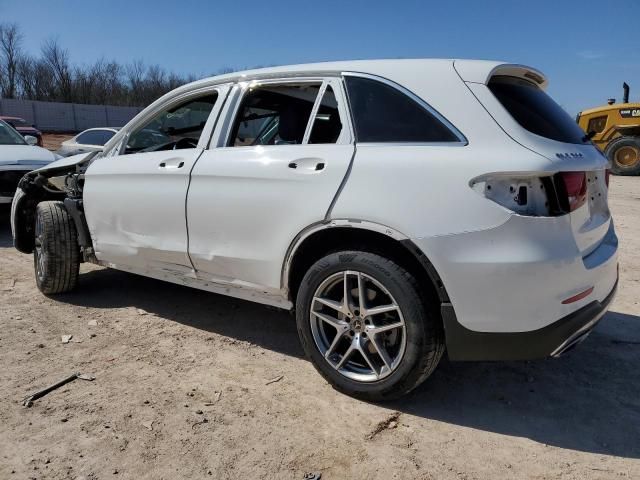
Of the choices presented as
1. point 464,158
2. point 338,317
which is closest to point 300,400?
point 338,317

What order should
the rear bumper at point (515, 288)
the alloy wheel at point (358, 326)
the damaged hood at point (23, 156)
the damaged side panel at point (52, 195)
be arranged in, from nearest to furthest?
the rear bumper at point (515, 288)
the alloy wheel at point (358, 326)
the damaged side panel at point (52, 195)
the damaged hood at point (23, 156)

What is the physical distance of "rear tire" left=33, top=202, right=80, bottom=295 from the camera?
179 inches

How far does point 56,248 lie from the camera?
179 inches

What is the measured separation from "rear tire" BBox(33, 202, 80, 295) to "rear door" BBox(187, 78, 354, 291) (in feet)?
5.42

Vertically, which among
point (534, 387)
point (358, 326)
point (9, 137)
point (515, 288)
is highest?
point (9, 137)

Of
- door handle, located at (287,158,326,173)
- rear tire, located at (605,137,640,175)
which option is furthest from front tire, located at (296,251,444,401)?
rear tire, located at (605,137,640,175)

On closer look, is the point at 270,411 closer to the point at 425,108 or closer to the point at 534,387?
the point at 534,387

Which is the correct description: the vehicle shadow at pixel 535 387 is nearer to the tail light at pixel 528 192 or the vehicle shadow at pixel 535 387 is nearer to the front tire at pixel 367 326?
the front tire at pixel 367 326

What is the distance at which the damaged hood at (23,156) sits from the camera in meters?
7.42

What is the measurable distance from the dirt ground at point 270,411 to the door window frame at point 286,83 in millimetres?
1470

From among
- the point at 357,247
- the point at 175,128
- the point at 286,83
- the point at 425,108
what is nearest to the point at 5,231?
the point at 175,128

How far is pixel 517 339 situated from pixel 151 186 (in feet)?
8.75

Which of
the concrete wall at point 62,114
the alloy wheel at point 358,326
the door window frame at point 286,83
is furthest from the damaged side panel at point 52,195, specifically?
the concrete wall at point 62,114

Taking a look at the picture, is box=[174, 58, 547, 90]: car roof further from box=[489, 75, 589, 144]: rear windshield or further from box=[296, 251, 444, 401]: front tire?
box=[296, 251, 444, 401]: front tire
